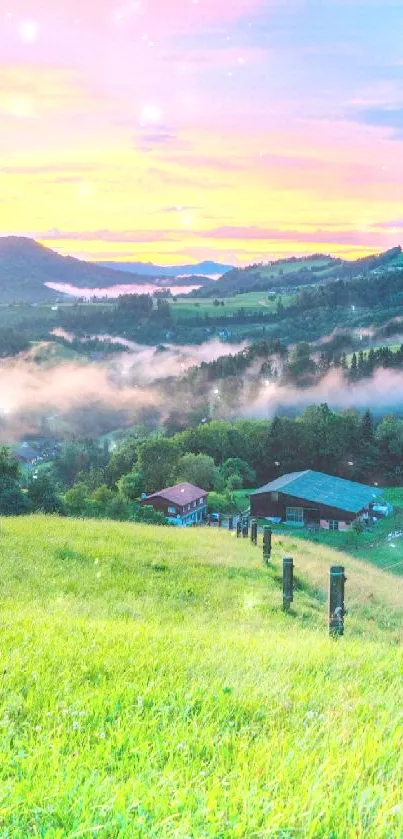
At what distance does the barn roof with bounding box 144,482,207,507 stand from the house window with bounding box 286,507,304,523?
36.0ft

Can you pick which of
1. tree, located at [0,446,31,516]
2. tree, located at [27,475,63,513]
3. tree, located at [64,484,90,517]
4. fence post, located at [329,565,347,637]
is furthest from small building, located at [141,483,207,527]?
fence post, located at [329,565,347,637]

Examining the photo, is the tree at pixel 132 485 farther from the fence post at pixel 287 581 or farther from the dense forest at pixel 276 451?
the fence post at pixel 287 581

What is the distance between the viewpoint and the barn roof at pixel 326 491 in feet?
262

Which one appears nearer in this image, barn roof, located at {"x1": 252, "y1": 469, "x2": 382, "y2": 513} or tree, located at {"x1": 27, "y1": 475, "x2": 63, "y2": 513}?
tree, located at {"x1": 27, "y1": 475, "x2": 63, "y2": 513}

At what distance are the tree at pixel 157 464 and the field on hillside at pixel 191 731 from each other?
82.4 meters

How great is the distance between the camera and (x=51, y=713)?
5570 millimetres

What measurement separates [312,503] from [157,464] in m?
24.0

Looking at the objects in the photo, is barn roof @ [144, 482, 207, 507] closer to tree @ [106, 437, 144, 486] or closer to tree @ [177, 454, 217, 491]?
tree @ [177, 454, 217, 491]

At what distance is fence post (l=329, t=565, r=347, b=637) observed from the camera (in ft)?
38.0

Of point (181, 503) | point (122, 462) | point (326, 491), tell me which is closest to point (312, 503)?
point (326, 491)

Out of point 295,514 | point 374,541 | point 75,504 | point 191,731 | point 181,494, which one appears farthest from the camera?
point 295,514

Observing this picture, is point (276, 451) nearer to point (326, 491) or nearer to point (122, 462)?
point (122, 462)

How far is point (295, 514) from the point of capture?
271 ft

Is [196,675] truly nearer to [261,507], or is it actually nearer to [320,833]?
[320,833]
